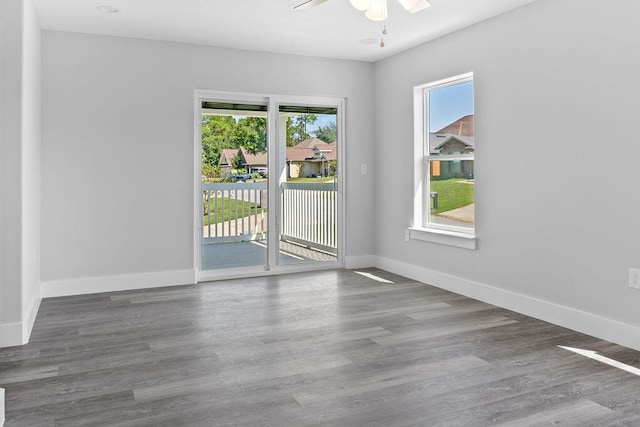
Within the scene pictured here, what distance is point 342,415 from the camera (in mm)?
2207

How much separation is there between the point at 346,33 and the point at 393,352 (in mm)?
3021

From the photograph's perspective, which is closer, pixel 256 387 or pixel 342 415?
pixel 342 415

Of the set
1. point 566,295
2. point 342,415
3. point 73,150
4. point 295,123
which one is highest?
point 295,123

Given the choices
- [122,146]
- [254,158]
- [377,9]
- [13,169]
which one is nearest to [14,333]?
[13,169]

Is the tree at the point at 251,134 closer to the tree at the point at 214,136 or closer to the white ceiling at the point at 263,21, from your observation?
the tree at the point at 214,136

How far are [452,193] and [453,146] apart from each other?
0.46 metres

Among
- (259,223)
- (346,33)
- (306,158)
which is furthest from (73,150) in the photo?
(346,33)

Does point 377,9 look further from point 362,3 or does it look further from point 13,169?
point 13,169

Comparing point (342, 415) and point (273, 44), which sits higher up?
point (273, 44)

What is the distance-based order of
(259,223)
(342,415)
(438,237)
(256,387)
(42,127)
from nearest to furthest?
(342,415)
(256,387)
(42,127)
(438,237)
(259,223)

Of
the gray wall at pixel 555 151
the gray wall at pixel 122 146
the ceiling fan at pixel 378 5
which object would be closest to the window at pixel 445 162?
the gray wall at pixel 555 151

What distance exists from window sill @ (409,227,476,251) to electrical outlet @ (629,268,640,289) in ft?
4.57

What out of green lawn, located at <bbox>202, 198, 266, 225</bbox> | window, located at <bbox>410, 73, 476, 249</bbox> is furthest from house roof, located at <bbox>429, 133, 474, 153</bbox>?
green lawn, located at <bbox>202, 198, 266, 225</bbox>

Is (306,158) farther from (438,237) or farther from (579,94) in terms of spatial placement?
(579,94)
